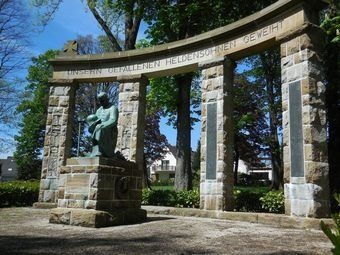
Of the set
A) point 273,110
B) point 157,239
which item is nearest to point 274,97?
point 273,110

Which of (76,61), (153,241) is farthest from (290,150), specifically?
(76,61)

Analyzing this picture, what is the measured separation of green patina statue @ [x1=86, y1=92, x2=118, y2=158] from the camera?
8633 mm

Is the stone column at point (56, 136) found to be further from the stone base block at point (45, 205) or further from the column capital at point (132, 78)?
the column capital at point (132, 78)

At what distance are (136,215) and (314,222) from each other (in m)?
4.08

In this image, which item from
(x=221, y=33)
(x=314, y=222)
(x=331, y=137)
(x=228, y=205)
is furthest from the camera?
(x=331, y=137)

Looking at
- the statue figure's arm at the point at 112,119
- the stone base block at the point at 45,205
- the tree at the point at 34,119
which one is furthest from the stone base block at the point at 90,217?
the tree at the point at 34,119

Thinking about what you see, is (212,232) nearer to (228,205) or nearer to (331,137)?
(228,205)

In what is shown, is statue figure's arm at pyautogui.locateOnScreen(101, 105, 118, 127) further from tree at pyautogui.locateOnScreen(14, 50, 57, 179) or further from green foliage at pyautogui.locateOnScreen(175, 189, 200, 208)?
tree at pyautogui.locateOnScreen(14, 50, 57, 179)

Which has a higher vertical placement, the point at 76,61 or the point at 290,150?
the point at 76,61

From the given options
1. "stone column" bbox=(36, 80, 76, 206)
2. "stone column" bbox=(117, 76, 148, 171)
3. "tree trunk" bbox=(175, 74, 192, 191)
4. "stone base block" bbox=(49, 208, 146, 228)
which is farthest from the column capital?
"stone base block" bbox=(49, 208, 146, 228)

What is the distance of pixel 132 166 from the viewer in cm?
921

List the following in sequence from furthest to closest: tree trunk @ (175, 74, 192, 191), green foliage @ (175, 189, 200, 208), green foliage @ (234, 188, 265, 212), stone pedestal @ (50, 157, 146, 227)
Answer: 1. tree trunk @ (175, 74, 192, 191)
2. green foliage @ (175, 189, 200, 208)
3. green foliage @ (234, 188, 265, 212)
4. stone pedestal @ (50, 157, 146, 227)

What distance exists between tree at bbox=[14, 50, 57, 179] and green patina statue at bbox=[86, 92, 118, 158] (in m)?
27.0

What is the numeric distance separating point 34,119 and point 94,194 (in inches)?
1152
